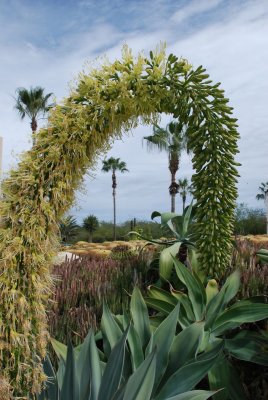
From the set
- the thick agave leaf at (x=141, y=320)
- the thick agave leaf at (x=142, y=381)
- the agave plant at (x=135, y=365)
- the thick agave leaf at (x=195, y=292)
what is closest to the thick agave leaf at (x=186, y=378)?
the agave plant at (x=135, y=365)

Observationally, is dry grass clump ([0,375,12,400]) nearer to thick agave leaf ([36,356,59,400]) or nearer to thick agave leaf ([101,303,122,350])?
thick agave leaf ([36,356,59,400])

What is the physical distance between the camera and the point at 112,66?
2.70 metres

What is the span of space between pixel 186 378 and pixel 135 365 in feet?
1.40

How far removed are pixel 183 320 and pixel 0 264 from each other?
6.58 ft

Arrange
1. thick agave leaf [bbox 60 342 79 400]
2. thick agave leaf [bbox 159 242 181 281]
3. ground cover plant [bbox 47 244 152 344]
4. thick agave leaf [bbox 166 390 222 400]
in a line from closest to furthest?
thick agave leaf [bbox 60 342 79 400], thick agave leaf [bbox 166 390 222 400], ground cover plant [bbox 47 244 152 344], thick agave leaf [bbox 159 242 181 281]

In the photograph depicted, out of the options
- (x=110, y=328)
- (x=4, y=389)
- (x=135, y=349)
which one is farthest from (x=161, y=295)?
(x=4, y=389)

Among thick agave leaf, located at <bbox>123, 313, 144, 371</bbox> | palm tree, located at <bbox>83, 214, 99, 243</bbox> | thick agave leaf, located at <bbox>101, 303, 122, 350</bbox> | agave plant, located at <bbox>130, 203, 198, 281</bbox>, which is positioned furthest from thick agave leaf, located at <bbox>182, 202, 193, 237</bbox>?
palm tree, located at <bbox>83, 214, 99, 243</bbox>

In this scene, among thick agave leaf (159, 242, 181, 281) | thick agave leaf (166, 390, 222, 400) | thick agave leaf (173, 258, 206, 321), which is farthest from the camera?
thick agave leaf (159, 242, 181, 281)

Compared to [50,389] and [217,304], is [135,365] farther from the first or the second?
[217,304]

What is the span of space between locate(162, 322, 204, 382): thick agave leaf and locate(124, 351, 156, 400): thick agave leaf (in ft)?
2.46

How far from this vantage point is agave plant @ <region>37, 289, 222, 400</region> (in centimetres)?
251

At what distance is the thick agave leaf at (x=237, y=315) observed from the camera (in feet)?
12.8

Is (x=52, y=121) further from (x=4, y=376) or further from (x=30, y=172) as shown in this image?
(x=4, y=376)

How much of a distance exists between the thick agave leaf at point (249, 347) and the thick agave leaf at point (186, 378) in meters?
1.07
